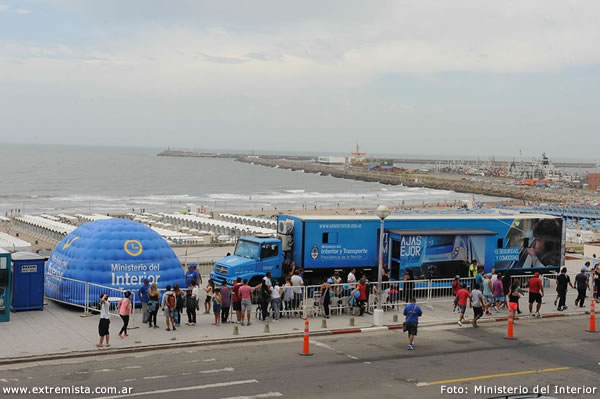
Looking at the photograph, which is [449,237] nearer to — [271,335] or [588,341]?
[588,341]

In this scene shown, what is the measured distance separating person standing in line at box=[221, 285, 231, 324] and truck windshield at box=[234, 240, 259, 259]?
4.57m

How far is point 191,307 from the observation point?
18422mm

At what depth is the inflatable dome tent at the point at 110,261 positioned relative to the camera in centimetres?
2052

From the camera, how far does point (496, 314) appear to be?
2148cm

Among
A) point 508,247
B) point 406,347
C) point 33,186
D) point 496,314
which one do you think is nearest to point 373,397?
point 406,347

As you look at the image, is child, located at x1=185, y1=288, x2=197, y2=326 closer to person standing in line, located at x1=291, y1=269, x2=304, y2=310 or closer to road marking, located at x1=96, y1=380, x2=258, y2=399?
person standing in line, located at x1=291, y1=269, x2=304, y2=310

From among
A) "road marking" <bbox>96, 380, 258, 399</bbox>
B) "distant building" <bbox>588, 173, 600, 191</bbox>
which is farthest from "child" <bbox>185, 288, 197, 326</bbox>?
"distant building" <bbox>588, 173, 600, 191</bbox>

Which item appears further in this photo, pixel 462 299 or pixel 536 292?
pixel 536 292

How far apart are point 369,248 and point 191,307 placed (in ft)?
28.1

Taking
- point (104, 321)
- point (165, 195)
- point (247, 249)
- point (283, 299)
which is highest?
point (247, 249)

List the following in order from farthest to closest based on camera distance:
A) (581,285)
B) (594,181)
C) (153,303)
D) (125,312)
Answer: (594,181)
(581,285)
(153,303)
(125,312)

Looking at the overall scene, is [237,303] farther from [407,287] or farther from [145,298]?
[407,287]

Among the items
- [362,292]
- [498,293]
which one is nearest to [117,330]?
[362,292]

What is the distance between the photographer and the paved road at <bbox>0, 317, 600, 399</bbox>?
515 inches
